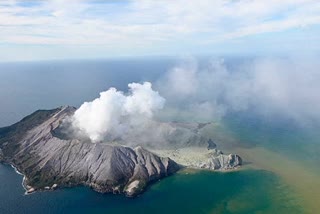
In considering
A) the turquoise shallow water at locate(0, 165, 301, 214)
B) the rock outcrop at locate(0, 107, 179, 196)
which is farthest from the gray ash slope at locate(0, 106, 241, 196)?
the turquoise shallow water at locate(0, 165, 301, 214)

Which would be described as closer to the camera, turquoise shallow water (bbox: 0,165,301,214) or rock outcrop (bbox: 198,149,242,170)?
turquoise shallow water (bbox: 0,165,301,214)

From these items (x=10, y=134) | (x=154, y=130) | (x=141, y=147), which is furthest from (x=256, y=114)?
(x=10, y=134)

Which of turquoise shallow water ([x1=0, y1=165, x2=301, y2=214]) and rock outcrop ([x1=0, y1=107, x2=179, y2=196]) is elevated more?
rock outcrop ([x1=0, y1=107, x2=179, y2=196])

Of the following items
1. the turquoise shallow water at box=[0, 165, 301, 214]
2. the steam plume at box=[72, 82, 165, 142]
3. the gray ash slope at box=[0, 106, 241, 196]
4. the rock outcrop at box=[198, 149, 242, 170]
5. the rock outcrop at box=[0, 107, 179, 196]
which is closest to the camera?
the turquoise shallow water at box=[0, 165, 301, 214]

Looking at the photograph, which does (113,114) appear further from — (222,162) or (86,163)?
(222,162)

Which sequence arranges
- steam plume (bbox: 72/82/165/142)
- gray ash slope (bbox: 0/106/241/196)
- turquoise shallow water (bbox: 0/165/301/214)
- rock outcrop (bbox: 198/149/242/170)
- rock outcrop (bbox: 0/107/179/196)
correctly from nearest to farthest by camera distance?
turquoise shallow water (bbox: 0/165/301/214) < rock outcrop (bbox: 0/107/179/196) < gray ash slope (bbox: 0/106/241/196) < rock outcrop (bbox: 198/149/242/170) < steam plume (bbox: 72/82/165/142)

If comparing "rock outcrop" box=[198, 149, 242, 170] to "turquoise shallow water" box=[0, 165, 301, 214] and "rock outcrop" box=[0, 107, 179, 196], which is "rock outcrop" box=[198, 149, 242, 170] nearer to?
"turquoise shallow water" box=[0, 165, 301, 214]

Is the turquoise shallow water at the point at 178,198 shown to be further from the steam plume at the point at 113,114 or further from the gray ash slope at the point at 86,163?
the steam plume at the point at 113,114

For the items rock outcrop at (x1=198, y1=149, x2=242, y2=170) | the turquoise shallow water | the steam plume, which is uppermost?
the steam plume
